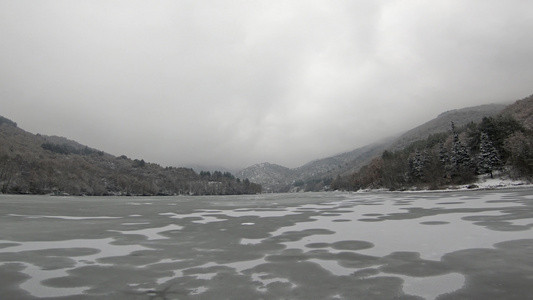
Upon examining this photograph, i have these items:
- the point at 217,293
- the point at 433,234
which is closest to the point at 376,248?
the point at 433,234

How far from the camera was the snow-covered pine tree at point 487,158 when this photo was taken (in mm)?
82750

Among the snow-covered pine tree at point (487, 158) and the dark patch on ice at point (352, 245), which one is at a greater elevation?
the snow-covered pine tree at point (487, 158)

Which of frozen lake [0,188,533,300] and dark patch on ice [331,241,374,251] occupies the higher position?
frozen lake [0,188,533,300]

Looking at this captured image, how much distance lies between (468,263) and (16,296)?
465 inches

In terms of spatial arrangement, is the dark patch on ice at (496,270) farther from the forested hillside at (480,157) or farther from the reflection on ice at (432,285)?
the forested hillside at (480,157)

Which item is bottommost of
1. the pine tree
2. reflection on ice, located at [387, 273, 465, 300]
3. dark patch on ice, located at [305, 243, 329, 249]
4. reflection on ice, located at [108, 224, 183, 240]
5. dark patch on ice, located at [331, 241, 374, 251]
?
dark patch on ice, located at [331, 241, 374, 251]

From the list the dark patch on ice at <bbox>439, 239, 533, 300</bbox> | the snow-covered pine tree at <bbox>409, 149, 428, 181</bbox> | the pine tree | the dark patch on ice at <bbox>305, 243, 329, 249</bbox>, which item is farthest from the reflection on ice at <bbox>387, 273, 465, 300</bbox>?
the snow-covered pine tree at <bbox>409, 149, 428, 181</bbox>

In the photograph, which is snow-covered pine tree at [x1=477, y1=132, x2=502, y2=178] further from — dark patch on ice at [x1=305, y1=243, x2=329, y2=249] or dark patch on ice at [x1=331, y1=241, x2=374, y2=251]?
dark patch on ice at [x1=305, y1=243, x2=329, y2=249]

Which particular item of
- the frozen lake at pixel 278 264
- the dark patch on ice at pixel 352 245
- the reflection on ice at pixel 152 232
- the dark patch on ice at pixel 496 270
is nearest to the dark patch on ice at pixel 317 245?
the frozen lake at pixel 278 264

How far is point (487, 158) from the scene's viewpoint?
8306 cm

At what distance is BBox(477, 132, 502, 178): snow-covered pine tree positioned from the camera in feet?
271

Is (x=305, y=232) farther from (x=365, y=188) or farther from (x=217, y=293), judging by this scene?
(x=365, y=188)

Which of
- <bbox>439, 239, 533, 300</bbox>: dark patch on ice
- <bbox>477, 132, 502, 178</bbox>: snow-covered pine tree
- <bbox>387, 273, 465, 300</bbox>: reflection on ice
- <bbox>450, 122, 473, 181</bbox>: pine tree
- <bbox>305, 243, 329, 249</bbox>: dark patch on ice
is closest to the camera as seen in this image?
<bbox>439, 239, 533, 300</bbox>: dark patch on ice

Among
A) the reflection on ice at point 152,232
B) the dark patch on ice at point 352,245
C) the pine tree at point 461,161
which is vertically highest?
the pine tree at point 461,161
